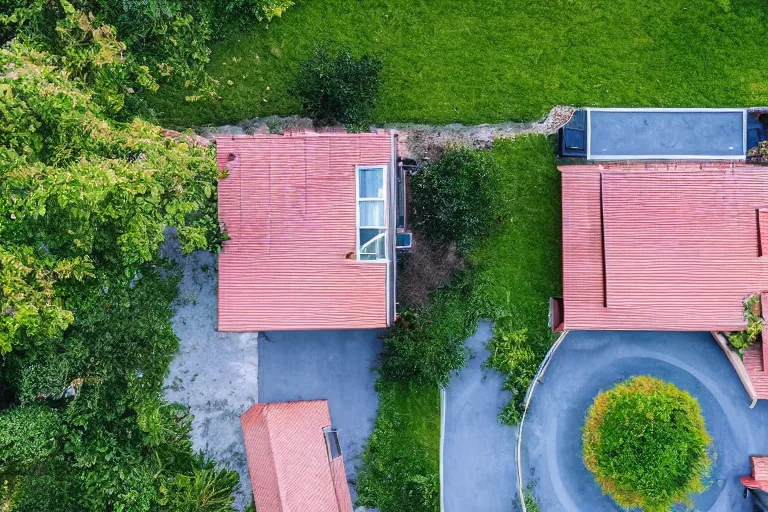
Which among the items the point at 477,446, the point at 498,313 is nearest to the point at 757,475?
the point at 477,446

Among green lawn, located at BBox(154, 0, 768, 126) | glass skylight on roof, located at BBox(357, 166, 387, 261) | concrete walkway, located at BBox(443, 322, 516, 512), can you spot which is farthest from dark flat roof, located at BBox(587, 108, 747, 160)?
concrete walkway, located at BBox(443, 322, 516, 512)

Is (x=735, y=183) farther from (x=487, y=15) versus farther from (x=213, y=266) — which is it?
(x=213, y=266)

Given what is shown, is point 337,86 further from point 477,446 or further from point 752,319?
point 752,319

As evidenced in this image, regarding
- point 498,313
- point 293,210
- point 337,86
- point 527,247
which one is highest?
point 337,86

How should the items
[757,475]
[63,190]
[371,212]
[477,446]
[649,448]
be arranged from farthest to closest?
1. [477,446]
2. [757,475]
3. [649,448]
4. [371,212]
5. [63,190]

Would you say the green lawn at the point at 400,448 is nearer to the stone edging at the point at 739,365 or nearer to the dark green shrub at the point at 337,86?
the dark green shrub at the point at 337,86

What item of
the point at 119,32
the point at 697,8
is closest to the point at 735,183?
the point at 697,8
